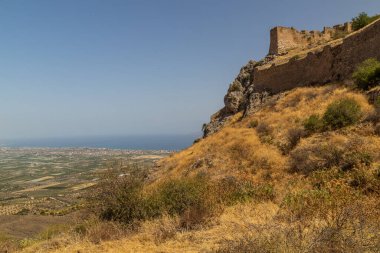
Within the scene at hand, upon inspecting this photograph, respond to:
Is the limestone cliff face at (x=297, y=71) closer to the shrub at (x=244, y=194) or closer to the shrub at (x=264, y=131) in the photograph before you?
the shrub at (x=264, y=131)

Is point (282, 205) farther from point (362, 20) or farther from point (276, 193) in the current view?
point (362, 20)

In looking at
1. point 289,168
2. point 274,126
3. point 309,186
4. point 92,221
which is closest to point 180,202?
point 92,221

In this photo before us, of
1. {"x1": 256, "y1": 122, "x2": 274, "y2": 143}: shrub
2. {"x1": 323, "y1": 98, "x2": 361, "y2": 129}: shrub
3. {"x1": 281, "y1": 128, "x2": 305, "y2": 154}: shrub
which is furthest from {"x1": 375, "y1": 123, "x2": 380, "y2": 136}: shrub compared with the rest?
{"x1": 256, "y1": 122, "x2": 274, "y2": 143}: shrub

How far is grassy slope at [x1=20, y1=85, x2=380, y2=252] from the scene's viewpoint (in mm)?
5457

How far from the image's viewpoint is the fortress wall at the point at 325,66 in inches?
780

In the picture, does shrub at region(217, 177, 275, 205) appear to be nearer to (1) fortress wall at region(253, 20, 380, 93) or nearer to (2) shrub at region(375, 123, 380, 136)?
(2) shrub at region(375, 123, 380, 136)

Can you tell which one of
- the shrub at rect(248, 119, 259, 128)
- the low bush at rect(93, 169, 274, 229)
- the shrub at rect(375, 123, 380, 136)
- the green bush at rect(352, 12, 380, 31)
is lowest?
the low bush at rect(93, 169, 274, 229)

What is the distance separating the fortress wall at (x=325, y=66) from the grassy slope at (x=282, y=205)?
305cm

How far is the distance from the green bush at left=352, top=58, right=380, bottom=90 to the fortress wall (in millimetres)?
1457

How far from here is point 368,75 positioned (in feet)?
57.3

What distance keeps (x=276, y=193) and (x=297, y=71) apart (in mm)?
17911

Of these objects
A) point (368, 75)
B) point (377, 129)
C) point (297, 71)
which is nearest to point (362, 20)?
point (297, 71)

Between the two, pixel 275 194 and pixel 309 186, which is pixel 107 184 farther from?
pixel 309 186

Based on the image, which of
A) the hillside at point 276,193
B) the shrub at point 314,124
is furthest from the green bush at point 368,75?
the shrub at point 314,124
